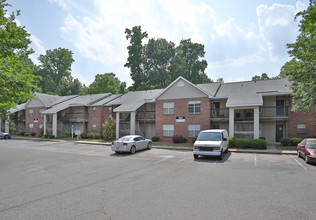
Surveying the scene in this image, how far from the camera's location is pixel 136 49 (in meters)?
53.9

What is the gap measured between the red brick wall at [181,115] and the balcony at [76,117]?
15.0m

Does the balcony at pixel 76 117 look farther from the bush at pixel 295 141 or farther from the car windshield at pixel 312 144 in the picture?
the car windshield at pixel 312 144

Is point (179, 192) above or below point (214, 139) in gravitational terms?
below

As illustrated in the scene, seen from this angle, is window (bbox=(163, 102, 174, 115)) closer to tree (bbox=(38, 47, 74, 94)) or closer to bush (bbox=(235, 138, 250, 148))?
bush (bbox=(235, 138, 250, 148))

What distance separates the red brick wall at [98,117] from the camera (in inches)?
1292

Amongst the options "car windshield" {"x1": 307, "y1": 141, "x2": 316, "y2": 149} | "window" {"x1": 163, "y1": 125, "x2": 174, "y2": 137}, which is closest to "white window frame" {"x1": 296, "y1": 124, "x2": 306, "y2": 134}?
"car windshield" {"x1": 307, "y1": 141, "x2": 316, "y2": 149}

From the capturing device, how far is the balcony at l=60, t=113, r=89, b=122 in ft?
111

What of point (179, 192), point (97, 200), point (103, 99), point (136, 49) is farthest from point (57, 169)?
point (136, 49)

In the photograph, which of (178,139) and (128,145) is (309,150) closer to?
(128,145)

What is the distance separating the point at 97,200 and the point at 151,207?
1.78m

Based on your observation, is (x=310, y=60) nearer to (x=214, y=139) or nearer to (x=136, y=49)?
(x=214, y=139)

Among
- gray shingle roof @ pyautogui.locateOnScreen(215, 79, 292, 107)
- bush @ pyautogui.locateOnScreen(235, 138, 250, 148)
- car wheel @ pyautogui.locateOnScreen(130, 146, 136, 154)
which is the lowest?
car wheel @ pyautogui.locateOnScreen(130, 146, 136, 154)

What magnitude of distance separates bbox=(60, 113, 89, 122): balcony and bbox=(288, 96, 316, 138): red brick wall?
2981cm

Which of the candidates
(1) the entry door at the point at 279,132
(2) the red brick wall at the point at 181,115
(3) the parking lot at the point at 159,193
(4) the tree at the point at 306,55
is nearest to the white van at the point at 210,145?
(3) the parking lot at the point at 159,193
